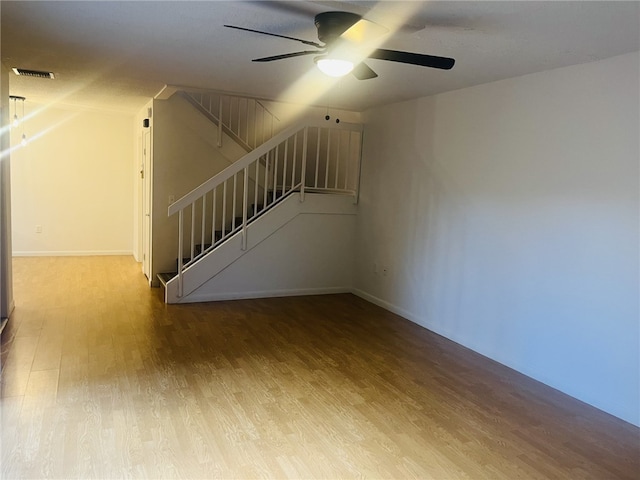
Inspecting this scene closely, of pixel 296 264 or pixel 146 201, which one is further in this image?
pixel 146 201

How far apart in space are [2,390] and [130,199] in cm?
526

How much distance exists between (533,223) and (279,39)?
2.34 metres

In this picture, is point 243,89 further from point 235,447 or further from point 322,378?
point 235,447

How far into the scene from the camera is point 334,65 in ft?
8.32

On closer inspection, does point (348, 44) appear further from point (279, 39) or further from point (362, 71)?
point (279, 39)

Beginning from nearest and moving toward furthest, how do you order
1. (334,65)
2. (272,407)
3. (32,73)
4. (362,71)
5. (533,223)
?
(334,65) → (362,71) → (272,407) → (533,223) → (32,73)

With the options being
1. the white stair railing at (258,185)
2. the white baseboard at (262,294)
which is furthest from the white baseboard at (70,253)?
the white baseboard at (262,294)

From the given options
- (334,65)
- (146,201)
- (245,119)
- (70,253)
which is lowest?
(70,253)

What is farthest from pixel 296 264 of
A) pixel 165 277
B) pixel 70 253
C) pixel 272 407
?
pixel 70 253

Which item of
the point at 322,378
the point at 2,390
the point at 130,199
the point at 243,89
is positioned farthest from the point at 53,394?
the point at 130,199

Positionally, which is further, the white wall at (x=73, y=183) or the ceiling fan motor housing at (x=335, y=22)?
the white wall at (x=73, y=183)

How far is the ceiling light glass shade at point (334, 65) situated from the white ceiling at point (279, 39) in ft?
0.82

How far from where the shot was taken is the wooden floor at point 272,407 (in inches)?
90.7

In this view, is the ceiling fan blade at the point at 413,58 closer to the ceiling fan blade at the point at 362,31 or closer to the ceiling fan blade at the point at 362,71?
the ceiling fan blade at the point at 362,31
